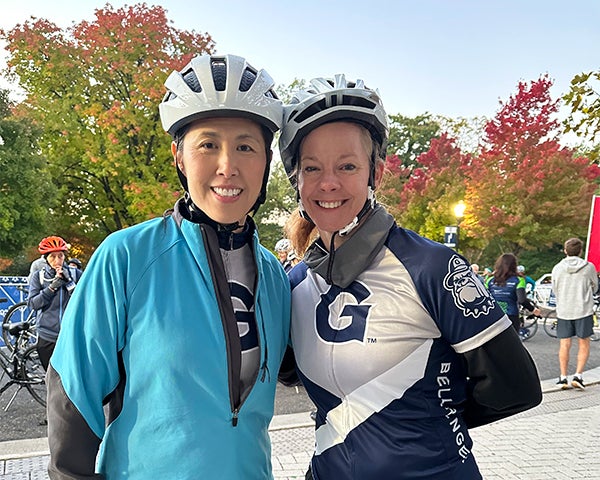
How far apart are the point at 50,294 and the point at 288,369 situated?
5037 millimetres

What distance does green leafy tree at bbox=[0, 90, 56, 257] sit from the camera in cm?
1767

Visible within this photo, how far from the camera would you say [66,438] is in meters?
1.41

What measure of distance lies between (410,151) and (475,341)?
A: 135 ft

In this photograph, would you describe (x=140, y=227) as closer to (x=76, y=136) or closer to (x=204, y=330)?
(x=204, y=330)

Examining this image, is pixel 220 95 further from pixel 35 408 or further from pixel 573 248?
pixel 573 248

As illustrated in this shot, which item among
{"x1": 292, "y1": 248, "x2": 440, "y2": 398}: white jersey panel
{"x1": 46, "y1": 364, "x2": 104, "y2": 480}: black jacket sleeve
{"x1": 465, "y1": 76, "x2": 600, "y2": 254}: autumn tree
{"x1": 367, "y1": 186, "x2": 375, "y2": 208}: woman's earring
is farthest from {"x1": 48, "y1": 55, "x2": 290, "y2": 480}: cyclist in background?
{"x1": 465, "y1": 76, "x2": 600, "y2": 254}: autumn tree

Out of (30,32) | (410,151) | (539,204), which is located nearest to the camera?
(30,32)

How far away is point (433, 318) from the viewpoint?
5.73ft

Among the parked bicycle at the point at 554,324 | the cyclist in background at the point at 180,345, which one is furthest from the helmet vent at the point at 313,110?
the parked bicycle at the point at 554,324

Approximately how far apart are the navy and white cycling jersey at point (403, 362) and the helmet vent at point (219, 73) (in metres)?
0.81

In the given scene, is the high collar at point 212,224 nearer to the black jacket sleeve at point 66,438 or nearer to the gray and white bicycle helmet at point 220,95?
the gray and white bicycle helmet at point 220,95

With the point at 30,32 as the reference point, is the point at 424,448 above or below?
below

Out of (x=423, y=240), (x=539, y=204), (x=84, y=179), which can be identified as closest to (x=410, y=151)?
(x=539, y=204)

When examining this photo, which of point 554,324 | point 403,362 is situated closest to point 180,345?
point 403,362
